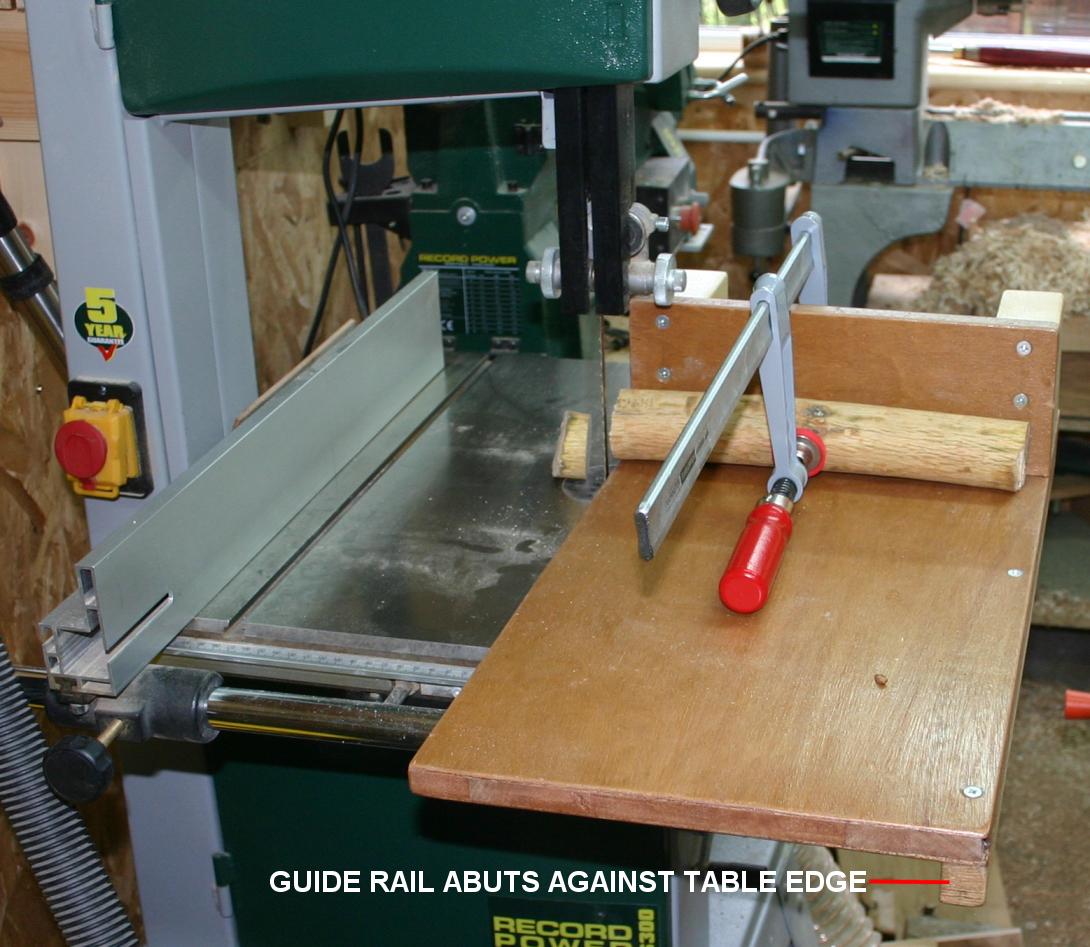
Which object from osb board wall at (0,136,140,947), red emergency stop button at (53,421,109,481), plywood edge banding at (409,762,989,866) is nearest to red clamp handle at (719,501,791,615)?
plywood edge banding at (409,762,989,866)

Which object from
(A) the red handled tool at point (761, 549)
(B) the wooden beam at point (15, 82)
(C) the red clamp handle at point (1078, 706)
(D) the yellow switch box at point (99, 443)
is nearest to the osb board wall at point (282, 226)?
(B) the wooden beam at point (15, 82)

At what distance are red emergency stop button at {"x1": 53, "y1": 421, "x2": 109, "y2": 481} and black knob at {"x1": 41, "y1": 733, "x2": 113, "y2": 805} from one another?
1.15 feet

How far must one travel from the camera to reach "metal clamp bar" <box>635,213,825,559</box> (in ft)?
3.31

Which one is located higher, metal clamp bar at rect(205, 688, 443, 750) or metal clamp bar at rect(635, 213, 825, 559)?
metal clamp bar at rect(635, 213, 825, 559)

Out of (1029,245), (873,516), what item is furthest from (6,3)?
(1029,245)

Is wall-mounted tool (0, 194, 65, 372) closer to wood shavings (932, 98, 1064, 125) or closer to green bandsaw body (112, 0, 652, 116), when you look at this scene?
green bandsaw body (112, 0, 652, 116)

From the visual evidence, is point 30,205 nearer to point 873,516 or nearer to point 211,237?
point 211,237

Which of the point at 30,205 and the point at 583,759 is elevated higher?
the point at 30,205

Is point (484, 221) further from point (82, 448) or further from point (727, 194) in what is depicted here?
point (727, 194)

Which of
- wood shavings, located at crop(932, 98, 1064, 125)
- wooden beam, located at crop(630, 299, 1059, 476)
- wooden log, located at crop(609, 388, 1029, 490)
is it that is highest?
wood shavings, located at crop(932, 98, 1064, 125)

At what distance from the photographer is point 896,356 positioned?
1.43m

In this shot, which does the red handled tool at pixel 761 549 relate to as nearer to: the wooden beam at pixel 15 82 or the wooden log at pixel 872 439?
the wooden log at pixel 872 439

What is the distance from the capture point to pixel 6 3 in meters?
1.61

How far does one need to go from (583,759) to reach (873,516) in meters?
0.48
